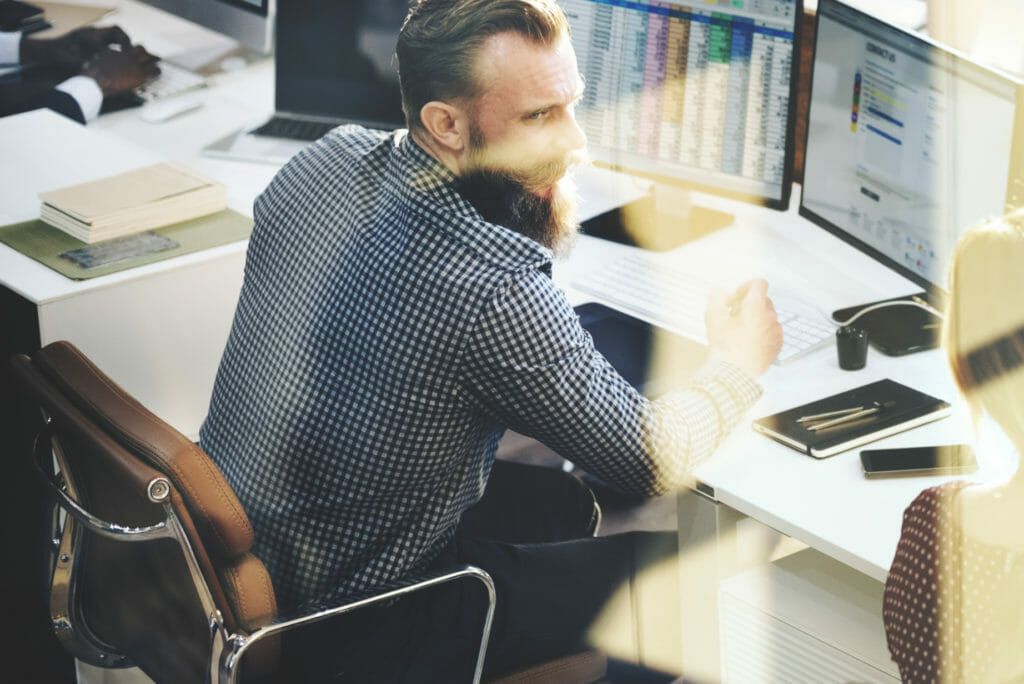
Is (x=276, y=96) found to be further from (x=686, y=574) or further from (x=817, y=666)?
(x=817, y=666)

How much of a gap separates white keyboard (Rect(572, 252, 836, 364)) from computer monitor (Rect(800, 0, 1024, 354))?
0.24 feet

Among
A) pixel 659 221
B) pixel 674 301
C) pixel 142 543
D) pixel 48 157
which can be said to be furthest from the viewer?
pixel 48 157

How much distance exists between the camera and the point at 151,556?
55.1 inches

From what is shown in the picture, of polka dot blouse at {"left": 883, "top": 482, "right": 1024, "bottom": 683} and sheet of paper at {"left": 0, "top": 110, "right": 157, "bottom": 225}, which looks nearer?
polka dot blouse at {"left": 883, "top": 482, "right": 1024, "bottom": 683}

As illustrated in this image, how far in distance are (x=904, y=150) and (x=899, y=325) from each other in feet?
0.85

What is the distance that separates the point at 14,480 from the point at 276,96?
0.95 metres

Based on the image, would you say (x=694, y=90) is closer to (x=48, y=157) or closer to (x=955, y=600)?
(x=955, y=600)

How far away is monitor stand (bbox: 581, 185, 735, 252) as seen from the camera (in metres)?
2.17

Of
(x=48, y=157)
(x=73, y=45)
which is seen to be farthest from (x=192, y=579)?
(x=73, y=45)

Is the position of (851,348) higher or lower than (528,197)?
lower

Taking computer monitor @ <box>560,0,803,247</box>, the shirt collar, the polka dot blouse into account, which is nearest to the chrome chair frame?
the shirt collar

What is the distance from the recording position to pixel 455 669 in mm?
1496

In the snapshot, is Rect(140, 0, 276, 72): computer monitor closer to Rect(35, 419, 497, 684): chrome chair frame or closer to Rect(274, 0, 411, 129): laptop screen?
Rect(274, 0, 411, 129): laptop screen

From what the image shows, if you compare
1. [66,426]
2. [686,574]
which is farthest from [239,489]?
[686,574]
